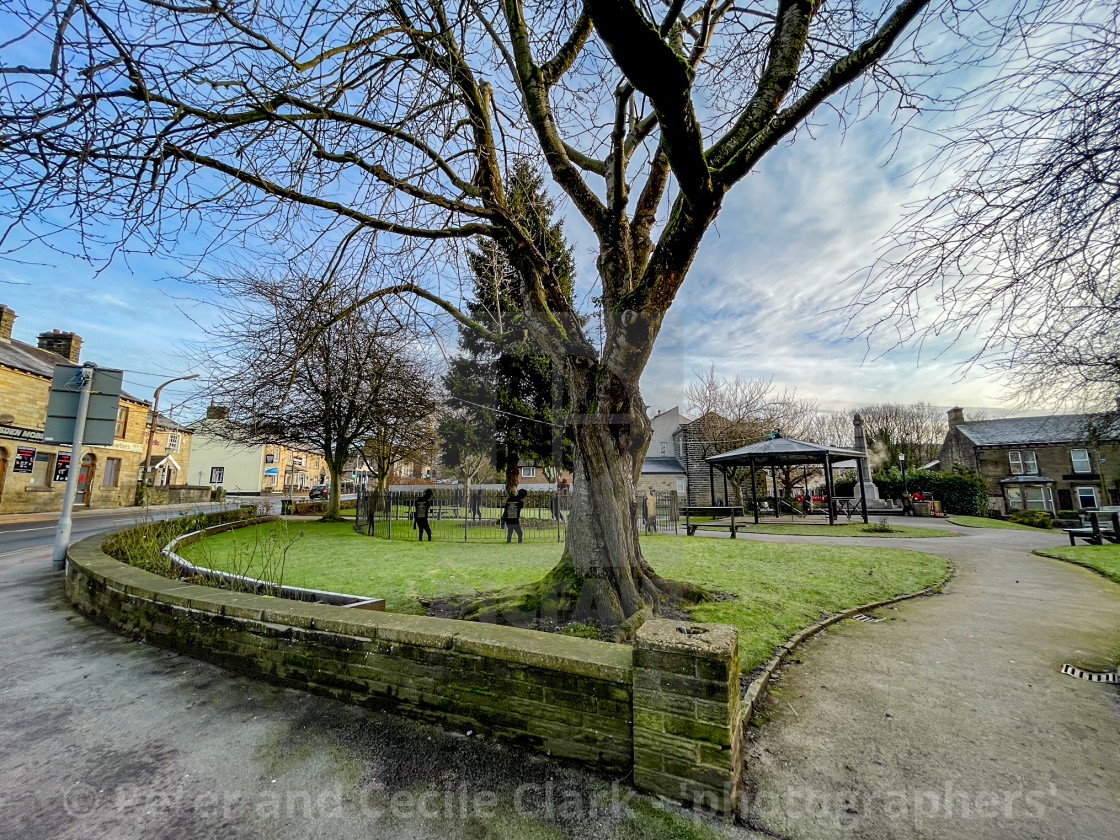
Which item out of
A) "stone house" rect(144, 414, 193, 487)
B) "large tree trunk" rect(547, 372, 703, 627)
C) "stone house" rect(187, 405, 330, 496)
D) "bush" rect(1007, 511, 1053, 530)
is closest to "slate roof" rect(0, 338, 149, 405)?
"stone house" rect(144, 414, 193, 487)

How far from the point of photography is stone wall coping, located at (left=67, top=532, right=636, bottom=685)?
2.62m

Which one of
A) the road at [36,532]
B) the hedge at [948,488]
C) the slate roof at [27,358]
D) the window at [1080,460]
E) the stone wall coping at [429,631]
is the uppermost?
the slate roof at [27,358]

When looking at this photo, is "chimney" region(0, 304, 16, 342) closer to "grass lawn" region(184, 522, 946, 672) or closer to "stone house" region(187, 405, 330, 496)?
"grass lawn" region(184, 522, 946, 672)

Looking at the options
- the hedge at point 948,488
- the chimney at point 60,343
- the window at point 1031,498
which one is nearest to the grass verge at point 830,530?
the hedge at point 948,488

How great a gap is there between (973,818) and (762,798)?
95 cm

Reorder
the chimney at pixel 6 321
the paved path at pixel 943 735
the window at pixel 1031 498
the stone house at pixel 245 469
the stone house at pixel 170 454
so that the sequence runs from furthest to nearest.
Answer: the stone house at pixel 245 469
the stone house at pixel 170 454
the window at pixel 1031 498
the chimney at pixel 6 321
the paved path at pixel 943 735

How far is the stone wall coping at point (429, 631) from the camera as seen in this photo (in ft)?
8.58

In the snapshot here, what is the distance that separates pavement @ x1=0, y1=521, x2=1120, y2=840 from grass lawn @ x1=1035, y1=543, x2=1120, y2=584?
6747 millimetres

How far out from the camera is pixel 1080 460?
1249 inches

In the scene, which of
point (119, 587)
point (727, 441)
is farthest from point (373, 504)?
point (727, 441)

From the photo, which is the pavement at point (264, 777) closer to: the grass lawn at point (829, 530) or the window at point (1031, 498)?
the grass lawn at point (829, 530)

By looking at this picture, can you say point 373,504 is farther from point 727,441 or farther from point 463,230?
point 727,441

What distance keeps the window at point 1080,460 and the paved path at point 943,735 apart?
127ft

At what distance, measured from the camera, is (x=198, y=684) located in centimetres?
352
